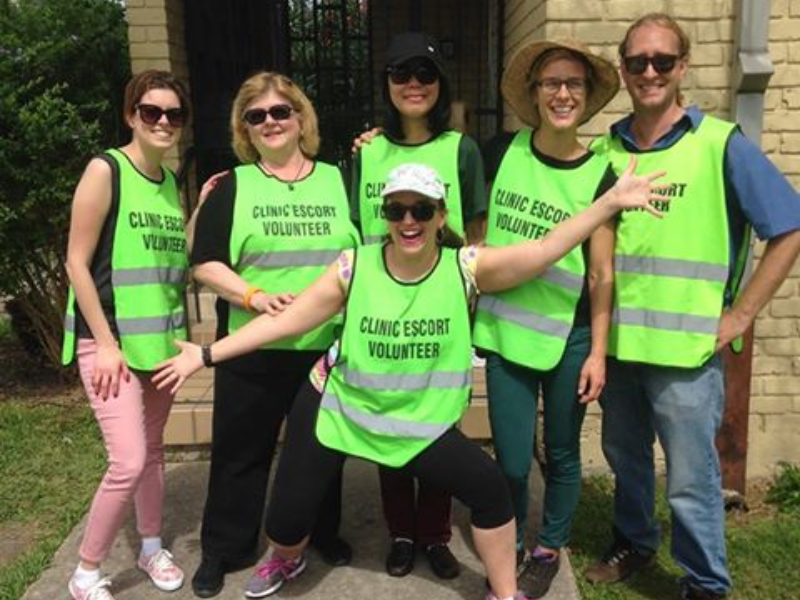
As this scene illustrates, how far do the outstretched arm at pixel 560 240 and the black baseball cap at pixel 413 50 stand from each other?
666mm

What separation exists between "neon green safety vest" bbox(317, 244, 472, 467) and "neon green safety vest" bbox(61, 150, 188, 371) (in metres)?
0.67

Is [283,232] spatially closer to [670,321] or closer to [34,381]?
[670,321]

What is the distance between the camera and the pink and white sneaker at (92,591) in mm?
2779

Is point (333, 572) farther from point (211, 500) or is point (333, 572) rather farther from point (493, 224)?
point (493, 224)

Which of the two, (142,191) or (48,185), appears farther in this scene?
(48,185)

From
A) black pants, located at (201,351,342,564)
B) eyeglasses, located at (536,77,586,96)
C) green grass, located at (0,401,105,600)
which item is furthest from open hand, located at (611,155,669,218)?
green grass, located at (0,401,105,600)

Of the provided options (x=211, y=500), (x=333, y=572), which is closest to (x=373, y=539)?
(x=333, y=572)

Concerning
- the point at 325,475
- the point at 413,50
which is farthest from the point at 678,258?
the point at 325,475

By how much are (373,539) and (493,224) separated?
1503mm

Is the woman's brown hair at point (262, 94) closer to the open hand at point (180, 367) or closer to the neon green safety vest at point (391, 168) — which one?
the neon green safety vest at point (391, 168)

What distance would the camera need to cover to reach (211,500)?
9.57 ft

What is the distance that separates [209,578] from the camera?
291 cm

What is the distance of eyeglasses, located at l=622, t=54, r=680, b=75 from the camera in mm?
2404

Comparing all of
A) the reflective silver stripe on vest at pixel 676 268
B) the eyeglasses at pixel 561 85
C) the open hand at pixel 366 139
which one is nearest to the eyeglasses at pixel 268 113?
the open hand at pixel 366 139
